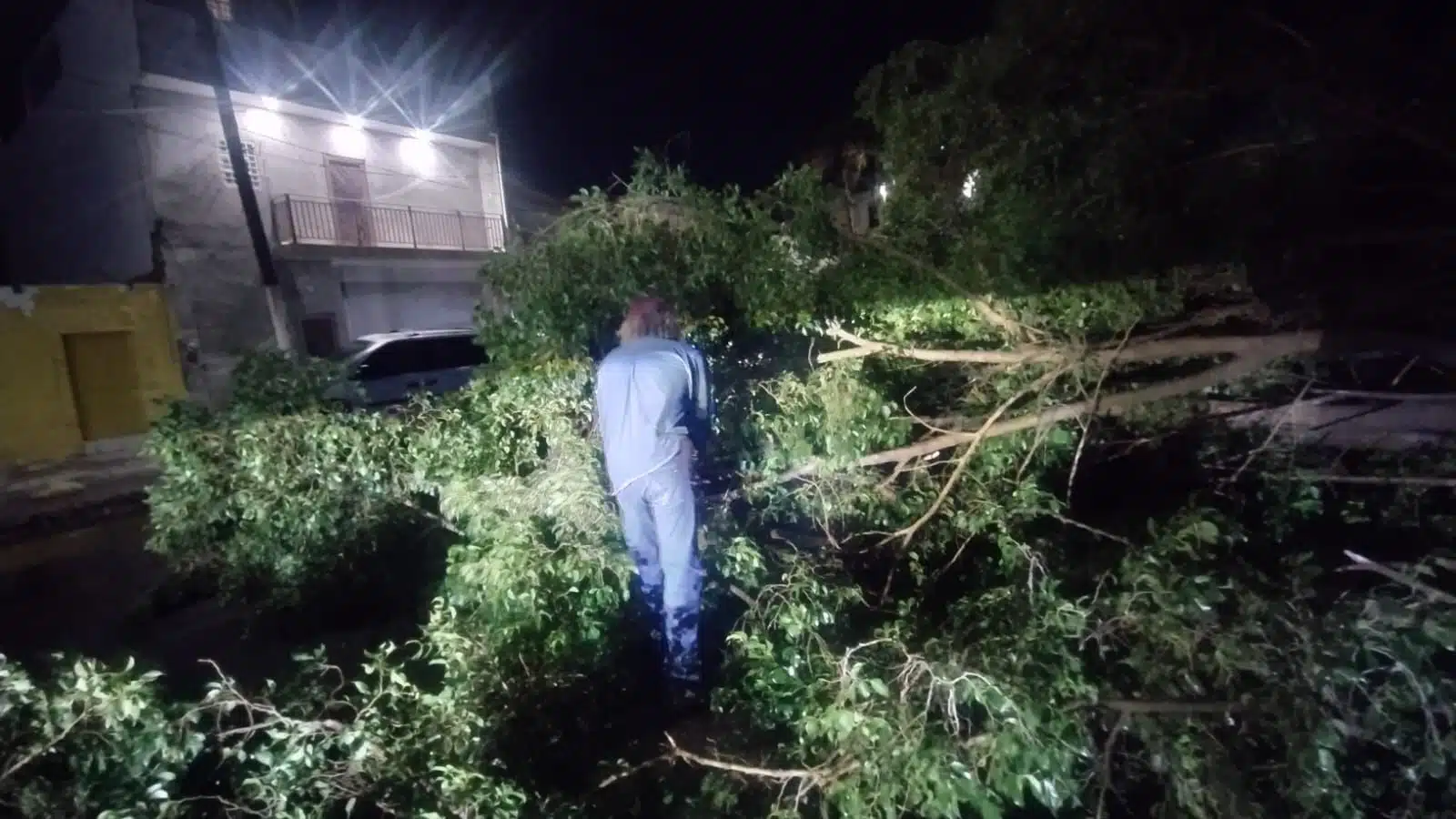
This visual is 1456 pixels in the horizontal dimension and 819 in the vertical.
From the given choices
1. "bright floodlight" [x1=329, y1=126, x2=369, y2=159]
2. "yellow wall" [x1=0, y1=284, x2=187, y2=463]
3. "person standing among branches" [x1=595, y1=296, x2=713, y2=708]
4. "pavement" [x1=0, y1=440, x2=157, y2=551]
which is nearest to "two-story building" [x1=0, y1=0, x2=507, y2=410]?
"bright floodlight" [x1=329, y1=126, x2=369, y2=159]

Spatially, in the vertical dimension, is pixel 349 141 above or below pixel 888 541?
above

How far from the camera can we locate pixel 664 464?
3600mm

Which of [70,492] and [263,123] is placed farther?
[263,123]

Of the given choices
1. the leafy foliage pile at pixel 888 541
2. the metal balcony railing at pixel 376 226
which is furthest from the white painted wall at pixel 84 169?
the leafy foliage pile at pixel 888 541

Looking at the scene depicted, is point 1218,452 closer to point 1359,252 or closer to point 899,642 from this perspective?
point 1359,252

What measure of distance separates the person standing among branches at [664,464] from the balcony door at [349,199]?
14.3m

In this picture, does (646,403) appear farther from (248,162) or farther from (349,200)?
(349,200)

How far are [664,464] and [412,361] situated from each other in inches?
328

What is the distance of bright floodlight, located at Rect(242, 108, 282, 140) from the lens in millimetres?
14719

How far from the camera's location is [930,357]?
5.04m

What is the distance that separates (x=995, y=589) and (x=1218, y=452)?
96.9 inches

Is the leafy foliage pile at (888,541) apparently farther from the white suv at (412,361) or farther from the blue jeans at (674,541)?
the white suv at (412,361)

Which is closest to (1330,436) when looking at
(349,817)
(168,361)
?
(349,817)

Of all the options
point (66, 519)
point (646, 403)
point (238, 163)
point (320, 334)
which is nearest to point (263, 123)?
point (320, 334)
